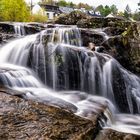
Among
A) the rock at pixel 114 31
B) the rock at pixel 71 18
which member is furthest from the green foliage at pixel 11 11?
the rock at pixel 114 31

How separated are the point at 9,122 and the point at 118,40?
945 centimetres

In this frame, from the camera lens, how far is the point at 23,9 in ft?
118

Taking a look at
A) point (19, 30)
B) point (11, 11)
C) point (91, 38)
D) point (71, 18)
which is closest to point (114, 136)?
point (91, 38)

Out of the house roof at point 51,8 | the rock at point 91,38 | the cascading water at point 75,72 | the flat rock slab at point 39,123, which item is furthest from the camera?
the house roof at point 51,8

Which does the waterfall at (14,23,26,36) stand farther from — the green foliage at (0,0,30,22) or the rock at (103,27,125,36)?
the green foliage at (0,0,30,22)

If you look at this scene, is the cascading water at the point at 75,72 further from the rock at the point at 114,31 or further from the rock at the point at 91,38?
the rock at the point at 114,31

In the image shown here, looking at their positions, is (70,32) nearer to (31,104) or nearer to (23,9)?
(31,104)

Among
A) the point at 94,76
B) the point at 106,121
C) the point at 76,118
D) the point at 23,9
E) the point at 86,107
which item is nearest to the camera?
the point at 76,118

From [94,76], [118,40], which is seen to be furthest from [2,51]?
[118,40]

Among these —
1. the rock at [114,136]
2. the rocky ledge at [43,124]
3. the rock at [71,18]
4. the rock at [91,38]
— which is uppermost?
the rock at [71,18]

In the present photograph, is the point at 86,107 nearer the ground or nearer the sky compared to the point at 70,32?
nearer the ground

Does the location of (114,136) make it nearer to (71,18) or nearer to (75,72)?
(75,72)

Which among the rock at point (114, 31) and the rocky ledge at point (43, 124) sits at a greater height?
the rock at point (114, 31)

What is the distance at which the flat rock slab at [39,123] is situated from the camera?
6512mm
